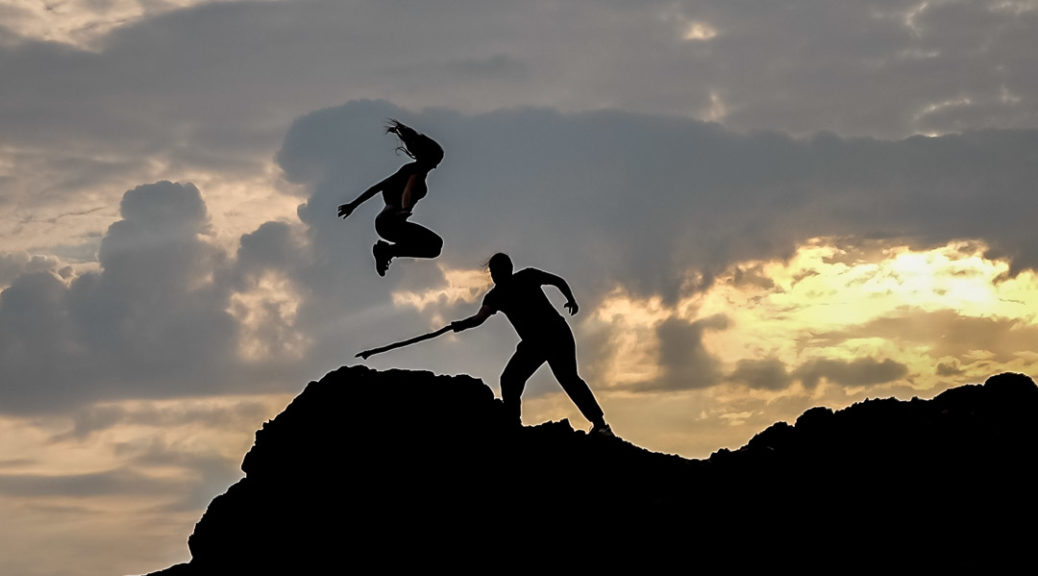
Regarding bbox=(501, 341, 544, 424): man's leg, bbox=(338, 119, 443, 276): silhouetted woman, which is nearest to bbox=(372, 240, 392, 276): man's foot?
bbox=(338, 119, 443, 276): silhouetted woman

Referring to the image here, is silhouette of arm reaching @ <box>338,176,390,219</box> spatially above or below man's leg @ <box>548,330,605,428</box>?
above

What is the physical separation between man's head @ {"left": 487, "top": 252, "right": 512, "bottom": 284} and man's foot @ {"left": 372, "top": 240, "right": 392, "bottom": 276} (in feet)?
4.50

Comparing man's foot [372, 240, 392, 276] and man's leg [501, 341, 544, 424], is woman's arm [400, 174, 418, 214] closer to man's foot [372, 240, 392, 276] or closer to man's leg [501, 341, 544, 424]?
man's foot [372, 240, 392, 276]

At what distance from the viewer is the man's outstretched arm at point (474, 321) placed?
18.3 meters

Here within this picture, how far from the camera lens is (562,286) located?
18844 mm

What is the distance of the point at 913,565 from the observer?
15555mm

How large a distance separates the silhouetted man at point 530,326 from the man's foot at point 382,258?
132 cm

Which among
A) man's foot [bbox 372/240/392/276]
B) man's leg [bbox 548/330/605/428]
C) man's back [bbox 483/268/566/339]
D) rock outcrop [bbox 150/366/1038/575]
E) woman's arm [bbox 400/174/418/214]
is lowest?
rock outcrop [bbox 150/366/1038/575]

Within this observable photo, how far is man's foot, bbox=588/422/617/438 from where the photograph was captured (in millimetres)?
19078

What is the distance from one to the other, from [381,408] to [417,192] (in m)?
2.91

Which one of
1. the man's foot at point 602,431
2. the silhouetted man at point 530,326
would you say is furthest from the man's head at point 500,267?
the man's foot at point 602,431

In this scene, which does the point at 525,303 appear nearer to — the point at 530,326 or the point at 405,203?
the point at 530,326

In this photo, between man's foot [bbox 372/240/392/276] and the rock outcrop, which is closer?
the rock outcrop

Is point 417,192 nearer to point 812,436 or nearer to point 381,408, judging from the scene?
point 381,408
